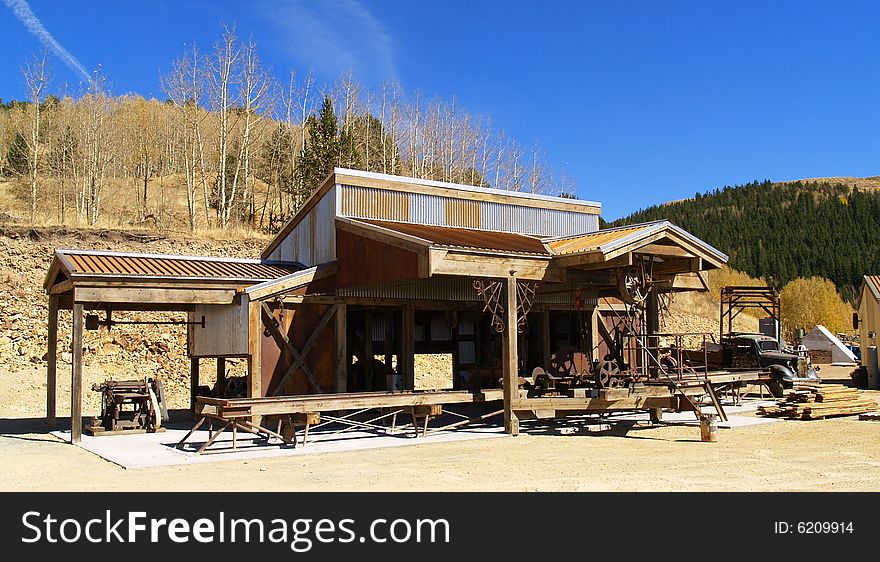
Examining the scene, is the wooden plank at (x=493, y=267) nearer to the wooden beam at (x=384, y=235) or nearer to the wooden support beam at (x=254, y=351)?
the wooden beam at (x=384, y=235)

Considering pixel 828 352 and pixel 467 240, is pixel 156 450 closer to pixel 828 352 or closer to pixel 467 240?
pixel 467 240

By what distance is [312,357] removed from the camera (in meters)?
19.0

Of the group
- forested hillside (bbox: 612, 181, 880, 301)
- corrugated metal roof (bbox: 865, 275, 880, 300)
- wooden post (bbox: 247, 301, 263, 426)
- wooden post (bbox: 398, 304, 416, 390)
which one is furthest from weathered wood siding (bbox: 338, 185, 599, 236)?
forested hillside (bbox: 612, 181, 880, 301)

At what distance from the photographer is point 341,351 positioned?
19047 mm

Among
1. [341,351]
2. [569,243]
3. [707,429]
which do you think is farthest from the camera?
[341,351]

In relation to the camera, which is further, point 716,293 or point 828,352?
point 716,293

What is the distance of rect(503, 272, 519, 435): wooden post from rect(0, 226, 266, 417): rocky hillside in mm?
16001

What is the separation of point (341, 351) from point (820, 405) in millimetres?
11835

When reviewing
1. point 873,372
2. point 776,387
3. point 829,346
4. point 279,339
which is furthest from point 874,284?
point 279,339

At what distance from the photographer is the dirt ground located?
1023cm

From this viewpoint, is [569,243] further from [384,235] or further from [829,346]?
[829,346]

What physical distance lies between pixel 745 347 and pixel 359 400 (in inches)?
590
